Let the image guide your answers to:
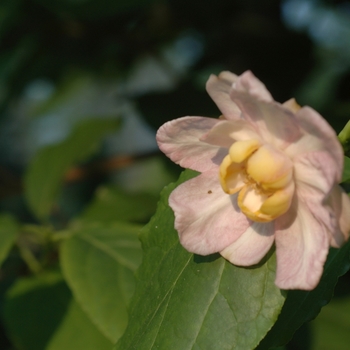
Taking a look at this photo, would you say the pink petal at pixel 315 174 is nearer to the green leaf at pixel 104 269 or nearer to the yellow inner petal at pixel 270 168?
the yellow inner petal at pixel 270 168

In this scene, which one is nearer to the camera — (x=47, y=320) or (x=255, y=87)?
(x=255, y=87)

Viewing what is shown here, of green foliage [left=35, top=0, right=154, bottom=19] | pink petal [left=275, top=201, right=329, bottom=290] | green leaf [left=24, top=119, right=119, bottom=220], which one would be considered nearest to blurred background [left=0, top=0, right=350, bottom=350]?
green foliage [left=35, top=0, right=154, bottom=19]

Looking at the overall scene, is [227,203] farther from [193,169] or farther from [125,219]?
[125,219]

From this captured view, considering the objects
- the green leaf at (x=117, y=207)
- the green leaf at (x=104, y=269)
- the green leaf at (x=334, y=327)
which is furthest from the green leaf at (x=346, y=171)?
the green leaf at (x=117, y=207)

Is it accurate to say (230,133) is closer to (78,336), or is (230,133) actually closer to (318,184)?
(318,184)

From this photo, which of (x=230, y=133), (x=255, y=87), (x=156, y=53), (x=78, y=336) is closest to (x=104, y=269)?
(x=78, y=336)

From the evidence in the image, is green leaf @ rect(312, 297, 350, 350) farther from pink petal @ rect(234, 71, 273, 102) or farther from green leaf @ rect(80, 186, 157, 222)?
pink petal @ rect(234, 71, 273, 102)
